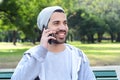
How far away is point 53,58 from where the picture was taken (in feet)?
3.71

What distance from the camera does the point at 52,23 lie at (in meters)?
1.10

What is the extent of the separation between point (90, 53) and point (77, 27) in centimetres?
30

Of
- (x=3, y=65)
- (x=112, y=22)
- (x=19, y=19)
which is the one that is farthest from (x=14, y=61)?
(x=112, y=22)

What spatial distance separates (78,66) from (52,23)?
198 mm

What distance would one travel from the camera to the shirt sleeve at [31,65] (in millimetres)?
1044

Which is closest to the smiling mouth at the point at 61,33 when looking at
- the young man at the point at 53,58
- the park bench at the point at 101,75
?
the young man at the point at 53,58

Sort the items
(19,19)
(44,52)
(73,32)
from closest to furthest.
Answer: (44,52), (73,32), (19,19)

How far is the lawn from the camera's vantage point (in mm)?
2854

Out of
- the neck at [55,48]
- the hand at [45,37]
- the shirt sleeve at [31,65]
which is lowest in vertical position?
the shirt sleeve at [31,65]

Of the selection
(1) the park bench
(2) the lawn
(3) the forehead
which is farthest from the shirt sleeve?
(2) the lawn

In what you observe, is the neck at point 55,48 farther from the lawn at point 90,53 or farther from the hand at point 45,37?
the lawn at point 90,53

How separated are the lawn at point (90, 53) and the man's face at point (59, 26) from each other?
170 cm

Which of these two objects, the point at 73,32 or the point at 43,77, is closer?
the point at 43,77

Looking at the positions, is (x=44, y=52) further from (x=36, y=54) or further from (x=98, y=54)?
(x=98, y=54)
